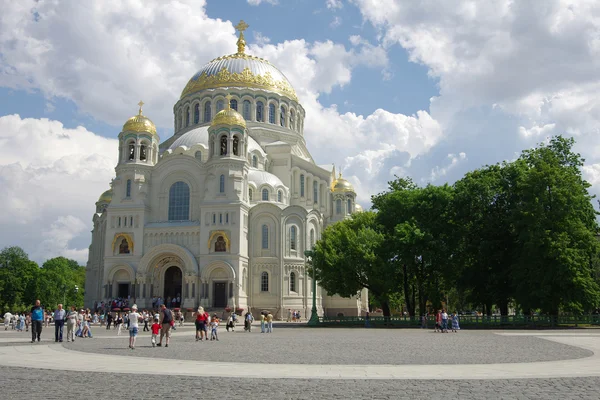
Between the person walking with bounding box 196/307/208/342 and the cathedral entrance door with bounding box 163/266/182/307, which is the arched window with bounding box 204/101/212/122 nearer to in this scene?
the cathedral entrance door with bounding box 163/266/182/307

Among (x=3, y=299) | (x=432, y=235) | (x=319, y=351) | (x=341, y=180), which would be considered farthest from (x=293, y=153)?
(x=319, y=351)

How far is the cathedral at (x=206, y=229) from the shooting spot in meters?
55.8

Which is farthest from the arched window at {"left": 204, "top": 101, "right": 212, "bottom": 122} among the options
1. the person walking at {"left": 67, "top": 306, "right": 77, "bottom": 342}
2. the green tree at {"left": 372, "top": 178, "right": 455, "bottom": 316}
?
the person walking at {"left": 67, "top": 306, "right": 77, "bottom": 342}

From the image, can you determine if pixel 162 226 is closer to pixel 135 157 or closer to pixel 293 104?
pixel 135 157

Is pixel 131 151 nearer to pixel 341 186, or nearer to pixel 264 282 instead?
pixel 264 282

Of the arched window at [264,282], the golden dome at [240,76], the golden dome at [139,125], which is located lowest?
the arched window at [264,282]

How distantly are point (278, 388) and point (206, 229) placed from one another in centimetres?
4583

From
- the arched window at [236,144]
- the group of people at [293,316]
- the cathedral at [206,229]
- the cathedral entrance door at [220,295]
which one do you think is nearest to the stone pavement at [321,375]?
the cathedral entrance door at [220,295]

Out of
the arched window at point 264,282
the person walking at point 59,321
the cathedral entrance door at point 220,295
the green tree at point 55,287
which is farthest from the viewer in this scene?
the green tree at point 55,287

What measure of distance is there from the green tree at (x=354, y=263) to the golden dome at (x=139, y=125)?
75.5ft

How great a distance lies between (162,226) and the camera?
5816 cm

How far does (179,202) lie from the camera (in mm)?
60031

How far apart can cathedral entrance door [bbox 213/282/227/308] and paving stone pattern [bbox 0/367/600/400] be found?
1677 inches

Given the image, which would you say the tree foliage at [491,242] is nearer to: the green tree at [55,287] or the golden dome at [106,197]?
the golden dome at [106,197]
